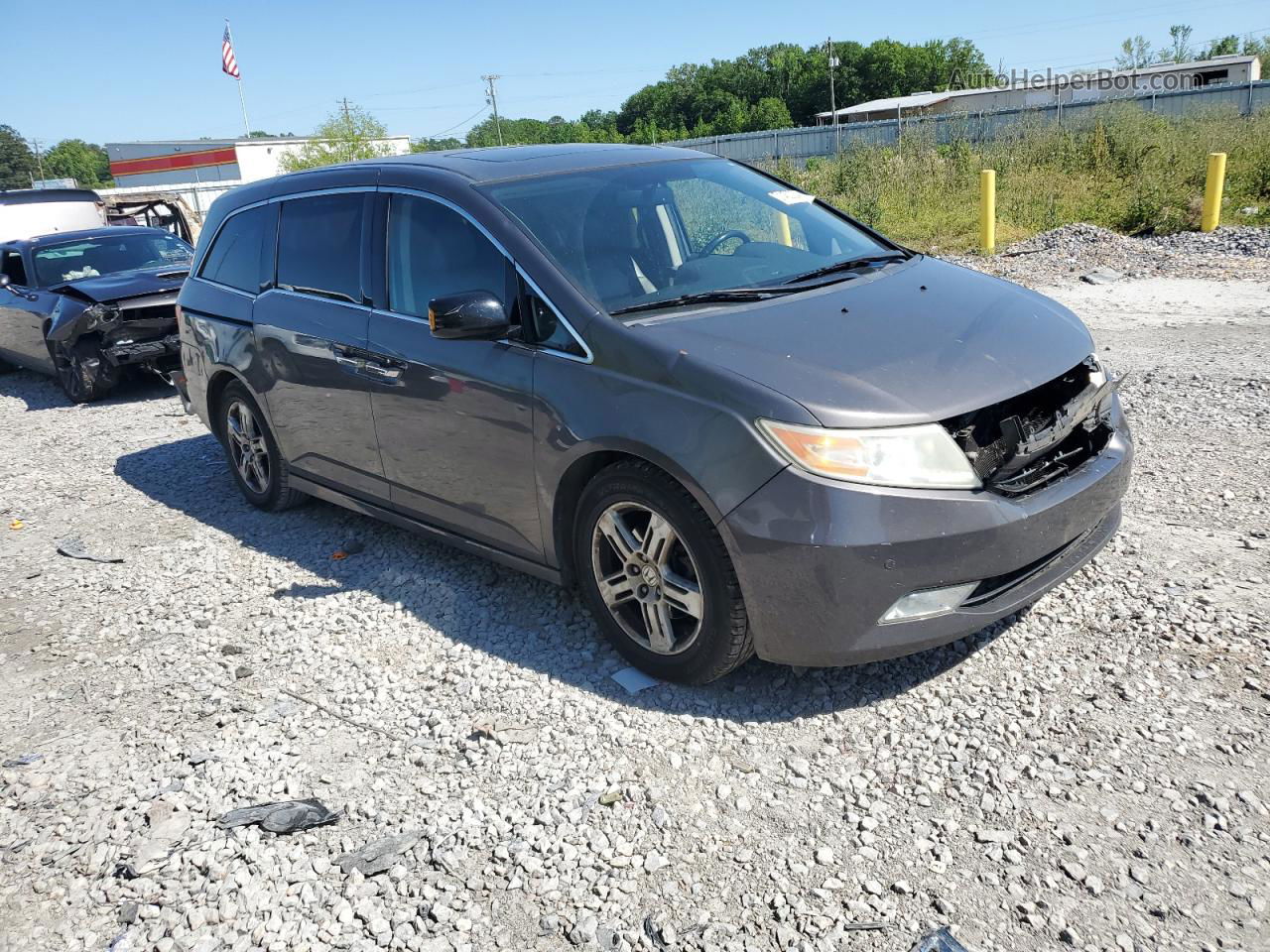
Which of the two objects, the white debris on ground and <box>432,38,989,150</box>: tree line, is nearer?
the white debris on ground

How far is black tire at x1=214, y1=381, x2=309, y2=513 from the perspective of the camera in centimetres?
578

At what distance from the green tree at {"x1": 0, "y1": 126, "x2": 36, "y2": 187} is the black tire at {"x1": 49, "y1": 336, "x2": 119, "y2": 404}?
12216 cm

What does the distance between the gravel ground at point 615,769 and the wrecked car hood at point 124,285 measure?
566 centimetres

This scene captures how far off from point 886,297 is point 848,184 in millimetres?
18176

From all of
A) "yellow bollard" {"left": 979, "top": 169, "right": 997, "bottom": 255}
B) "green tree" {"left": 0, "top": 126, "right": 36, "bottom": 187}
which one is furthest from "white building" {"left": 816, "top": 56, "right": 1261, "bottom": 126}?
"green tree" {"left": 0, "top": 126, "right": 36, "bottom": 187}

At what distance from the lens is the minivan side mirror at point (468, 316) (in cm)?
385

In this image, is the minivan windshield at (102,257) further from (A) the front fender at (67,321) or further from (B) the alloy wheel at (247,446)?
(B) the alloy wheel at (247,446)

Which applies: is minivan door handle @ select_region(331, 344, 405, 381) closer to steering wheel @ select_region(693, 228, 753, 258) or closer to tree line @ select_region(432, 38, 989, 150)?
steering wheel @ select_region(693, 228, 753, 258)

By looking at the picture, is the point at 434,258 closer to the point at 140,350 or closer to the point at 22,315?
the point at 140,350

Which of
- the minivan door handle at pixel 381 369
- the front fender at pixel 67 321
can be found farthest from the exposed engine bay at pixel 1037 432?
the front fender at pixel 67 321

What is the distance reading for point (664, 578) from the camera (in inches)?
138

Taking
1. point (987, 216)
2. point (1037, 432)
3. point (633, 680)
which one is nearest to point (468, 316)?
point (633, 680)

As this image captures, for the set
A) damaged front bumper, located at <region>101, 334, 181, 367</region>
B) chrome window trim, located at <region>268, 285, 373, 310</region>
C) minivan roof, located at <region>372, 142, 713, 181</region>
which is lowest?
damaged front bumper, located at <region>101, 334, 181, 367</region>

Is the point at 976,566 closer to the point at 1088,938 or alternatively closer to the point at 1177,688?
the point at 1177,688
